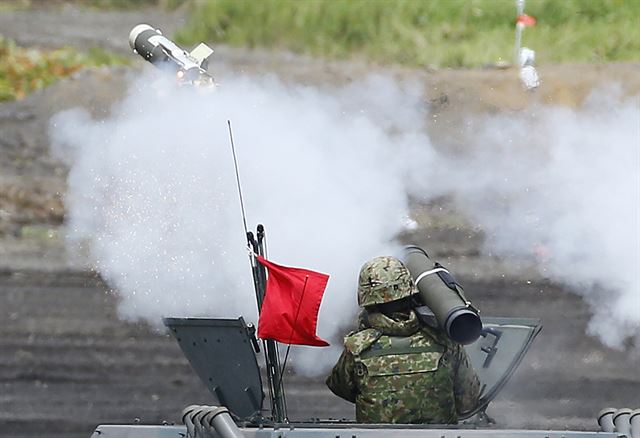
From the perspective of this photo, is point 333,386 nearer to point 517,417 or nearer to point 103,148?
point 517,417

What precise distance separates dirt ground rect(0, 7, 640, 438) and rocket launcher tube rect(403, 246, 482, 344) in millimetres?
3481

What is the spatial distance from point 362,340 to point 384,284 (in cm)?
33

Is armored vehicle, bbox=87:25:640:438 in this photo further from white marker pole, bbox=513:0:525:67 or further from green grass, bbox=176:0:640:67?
green grass, bbox=176:0:640:67

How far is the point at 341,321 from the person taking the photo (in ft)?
40.8

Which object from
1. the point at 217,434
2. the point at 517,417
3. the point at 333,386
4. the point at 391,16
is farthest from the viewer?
the point at 391,16

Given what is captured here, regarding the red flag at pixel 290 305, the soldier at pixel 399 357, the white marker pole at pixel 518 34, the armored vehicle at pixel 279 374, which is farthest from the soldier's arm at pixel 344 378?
the white marker pole at pixel 518 34

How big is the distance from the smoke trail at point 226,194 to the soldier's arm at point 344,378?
3234 mm

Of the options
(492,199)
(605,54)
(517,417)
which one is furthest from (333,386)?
(605,54)

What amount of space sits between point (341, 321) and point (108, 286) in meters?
2.80

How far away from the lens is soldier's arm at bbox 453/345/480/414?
845 cm

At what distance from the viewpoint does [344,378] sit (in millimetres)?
8602

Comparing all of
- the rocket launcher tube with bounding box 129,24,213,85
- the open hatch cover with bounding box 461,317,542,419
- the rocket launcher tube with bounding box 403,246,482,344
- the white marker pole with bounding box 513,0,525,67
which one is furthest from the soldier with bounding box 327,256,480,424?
the white marker pole with bounding box 513,0,525,67

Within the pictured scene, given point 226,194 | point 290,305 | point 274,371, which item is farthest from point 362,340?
point 226,194

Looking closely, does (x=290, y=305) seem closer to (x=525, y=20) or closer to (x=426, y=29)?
(x=525, y=20)
